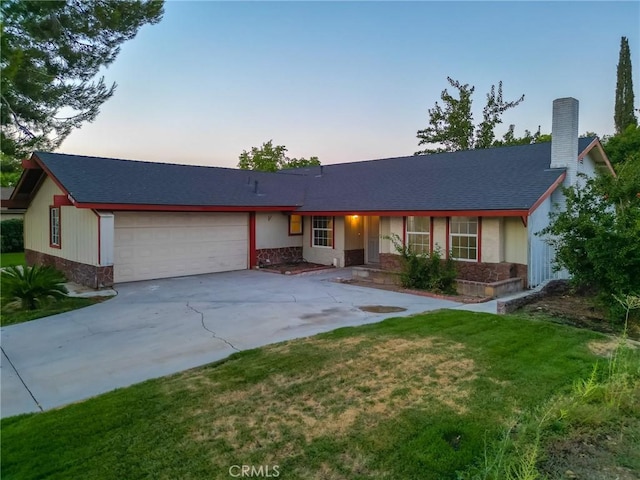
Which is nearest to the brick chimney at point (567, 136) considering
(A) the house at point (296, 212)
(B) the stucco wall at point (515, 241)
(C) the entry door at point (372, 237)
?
(A) the house at point (296, 212)

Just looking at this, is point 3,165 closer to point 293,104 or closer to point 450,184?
point 450,184

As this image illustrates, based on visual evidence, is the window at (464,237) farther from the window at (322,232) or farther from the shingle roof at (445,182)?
the window at (322,232)

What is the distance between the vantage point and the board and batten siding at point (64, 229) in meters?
12.0

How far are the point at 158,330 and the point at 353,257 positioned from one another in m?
10.1

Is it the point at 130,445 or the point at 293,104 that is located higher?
the point at 293,104

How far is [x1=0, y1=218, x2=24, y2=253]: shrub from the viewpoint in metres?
22.9

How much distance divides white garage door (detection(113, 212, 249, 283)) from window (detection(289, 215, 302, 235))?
7.03 feet

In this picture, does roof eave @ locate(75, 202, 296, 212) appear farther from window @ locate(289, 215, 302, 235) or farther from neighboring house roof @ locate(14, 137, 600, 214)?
window @ locate(289, 215, 302, 235)

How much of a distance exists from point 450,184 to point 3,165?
12218 mm

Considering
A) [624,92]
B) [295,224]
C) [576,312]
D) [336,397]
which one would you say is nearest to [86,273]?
[295,224]

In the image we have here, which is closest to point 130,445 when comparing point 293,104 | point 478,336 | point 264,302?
point 478,336

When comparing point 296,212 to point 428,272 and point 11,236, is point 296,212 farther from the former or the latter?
point 11,236

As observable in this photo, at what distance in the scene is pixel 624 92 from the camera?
35125mm

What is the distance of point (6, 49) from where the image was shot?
6.53m
